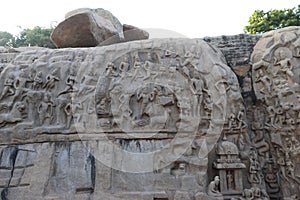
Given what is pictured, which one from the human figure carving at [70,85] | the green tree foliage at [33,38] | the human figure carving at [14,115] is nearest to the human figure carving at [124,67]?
the human figure carving at [70,85]

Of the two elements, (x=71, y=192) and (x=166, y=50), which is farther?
(x=166, y=50)

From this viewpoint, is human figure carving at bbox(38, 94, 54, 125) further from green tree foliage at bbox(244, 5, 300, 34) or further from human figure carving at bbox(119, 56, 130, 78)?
green tree foliage at bbox(244, 5, 300, 34)

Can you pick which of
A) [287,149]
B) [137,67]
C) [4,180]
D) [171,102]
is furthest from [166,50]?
[4,180]

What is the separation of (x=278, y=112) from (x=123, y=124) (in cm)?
287

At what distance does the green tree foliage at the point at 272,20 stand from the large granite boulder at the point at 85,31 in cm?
1077

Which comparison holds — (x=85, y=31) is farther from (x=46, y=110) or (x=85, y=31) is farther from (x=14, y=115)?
(x=14, y=115)

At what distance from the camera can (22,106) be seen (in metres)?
5.62

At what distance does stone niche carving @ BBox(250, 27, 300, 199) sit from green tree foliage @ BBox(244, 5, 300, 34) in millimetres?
10545

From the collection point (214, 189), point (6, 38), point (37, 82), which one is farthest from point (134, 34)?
point (6, 38)

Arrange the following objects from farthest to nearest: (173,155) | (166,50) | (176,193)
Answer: (166,50), (173,155), (176,193)

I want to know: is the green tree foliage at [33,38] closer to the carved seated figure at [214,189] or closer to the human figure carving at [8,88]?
the human figure carving at [8,88]

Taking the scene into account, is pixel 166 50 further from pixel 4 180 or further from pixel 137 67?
pixel 4 180

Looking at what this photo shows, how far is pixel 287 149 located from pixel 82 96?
3.87 m

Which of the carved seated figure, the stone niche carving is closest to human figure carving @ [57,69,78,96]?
the carved seated figure
